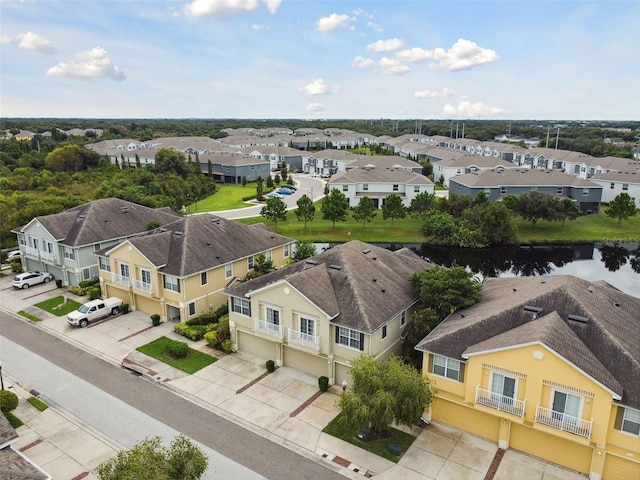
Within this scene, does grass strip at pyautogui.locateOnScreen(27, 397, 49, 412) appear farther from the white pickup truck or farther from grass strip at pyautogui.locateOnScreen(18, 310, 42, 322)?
grass strip at pyautogui.locateOnScreen(18, 310, 42, 322)

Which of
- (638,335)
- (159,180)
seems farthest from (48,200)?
(638,335)

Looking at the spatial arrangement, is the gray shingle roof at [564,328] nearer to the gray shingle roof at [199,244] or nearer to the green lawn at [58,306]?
the gray shingle roof at [199,244]

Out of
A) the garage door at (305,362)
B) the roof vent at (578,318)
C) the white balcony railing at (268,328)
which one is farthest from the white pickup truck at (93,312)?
the roof vent at (578,318)

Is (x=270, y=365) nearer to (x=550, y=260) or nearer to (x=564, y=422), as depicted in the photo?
(x=564, y=422)

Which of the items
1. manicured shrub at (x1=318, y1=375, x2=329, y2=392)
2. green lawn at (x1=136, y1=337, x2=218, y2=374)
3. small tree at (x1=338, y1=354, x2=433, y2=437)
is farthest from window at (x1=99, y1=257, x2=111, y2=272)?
small tree at (x1=338, y1=354, x2=433, y2=437)

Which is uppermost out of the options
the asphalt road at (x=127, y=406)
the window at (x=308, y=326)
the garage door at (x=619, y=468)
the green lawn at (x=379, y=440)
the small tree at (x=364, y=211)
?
the window at (x=308, y=326)

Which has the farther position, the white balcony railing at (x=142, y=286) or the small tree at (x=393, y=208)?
the small tree at (x=393, y=208)

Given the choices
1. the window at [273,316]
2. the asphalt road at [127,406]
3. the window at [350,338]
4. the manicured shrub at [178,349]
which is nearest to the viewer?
the asphalt road at [127,406]

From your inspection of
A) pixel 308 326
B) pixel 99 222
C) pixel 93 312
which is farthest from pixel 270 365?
pixel 99 222
